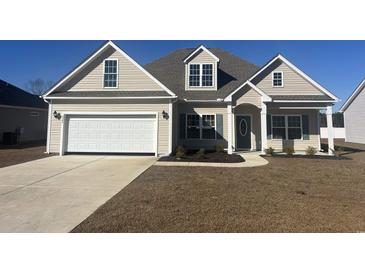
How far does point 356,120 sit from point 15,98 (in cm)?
3455

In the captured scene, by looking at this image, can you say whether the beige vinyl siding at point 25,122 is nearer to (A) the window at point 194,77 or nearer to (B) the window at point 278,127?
(A) the window at point 194,77

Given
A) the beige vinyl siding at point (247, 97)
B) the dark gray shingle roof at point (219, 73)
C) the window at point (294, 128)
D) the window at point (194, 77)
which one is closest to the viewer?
the beige vinyl siding at point (247, 97)

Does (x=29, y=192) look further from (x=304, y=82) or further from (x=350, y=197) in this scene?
(x=304, y=82)

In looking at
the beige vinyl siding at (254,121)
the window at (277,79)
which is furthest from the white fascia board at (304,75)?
the beige vinyl siding at (254,121)

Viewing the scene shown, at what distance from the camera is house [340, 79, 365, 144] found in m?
21.0

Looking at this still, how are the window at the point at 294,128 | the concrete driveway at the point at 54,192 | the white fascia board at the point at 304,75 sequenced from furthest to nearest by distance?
1. the window at the point at 294,128
2. the white fascia board at the point at 304,75
3. the concrete driveway at the point at 54,192

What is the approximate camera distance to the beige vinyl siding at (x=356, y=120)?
2103 centimetres

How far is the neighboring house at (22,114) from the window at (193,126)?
15.4 m

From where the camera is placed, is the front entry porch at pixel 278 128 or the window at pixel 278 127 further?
the window at pixel 278 127

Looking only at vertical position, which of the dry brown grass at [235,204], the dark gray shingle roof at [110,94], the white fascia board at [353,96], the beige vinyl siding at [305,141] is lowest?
the dry brown grass at [235,204]

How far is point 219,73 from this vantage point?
15953 mm

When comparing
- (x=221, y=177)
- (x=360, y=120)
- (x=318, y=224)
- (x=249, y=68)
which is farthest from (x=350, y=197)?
(x=360, y=120)

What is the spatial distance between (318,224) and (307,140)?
11841 millimetres

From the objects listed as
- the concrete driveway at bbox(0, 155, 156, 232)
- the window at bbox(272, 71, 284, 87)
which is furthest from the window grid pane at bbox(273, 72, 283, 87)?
the concrete driveway at bbox(0, 155, 156, 232)
